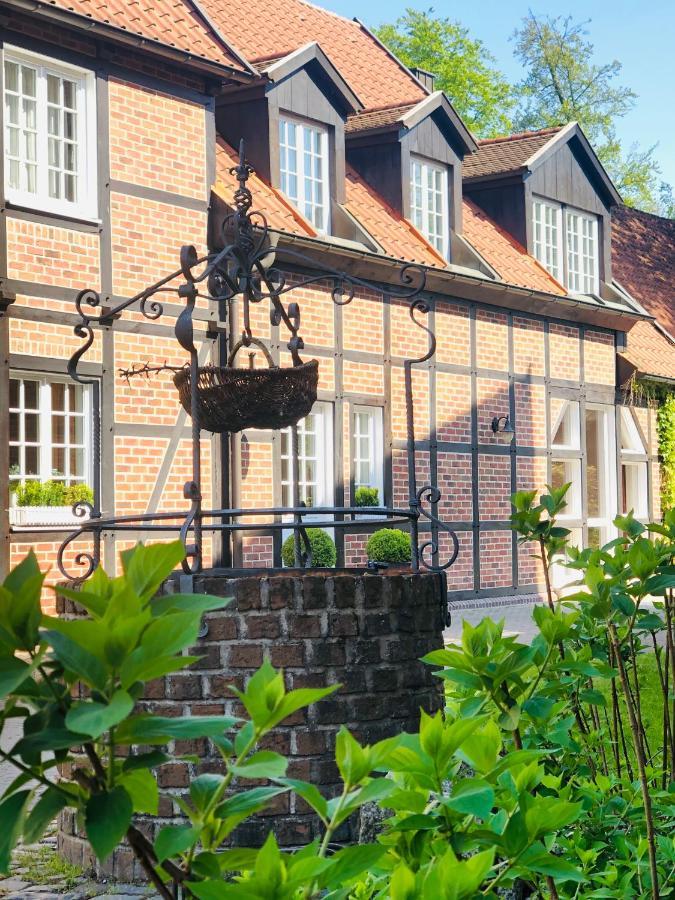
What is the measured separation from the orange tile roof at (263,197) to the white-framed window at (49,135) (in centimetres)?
147

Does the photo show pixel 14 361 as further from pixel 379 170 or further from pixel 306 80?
pixel 379 170

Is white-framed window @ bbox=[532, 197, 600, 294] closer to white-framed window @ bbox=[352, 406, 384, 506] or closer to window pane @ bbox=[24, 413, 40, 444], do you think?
white-framed window @ bbox=[352, 406, 384, 506]

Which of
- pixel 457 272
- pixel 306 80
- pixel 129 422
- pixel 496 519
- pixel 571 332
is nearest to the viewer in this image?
pixel 129 422

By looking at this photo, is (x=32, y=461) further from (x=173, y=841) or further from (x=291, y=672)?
(x=173, y=841)

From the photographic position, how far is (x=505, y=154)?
17.6 m

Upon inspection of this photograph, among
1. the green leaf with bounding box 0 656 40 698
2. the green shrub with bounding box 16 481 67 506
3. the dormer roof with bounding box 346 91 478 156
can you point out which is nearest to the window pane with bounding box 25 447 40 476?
the green shrub with bounding box 16 481 67 506

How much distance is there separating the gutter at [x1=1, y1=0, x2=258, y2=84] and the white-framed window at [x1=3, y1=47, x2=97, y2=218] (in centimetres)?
35

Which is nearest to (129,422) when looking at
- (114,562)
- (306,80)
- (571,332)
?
(114,562)

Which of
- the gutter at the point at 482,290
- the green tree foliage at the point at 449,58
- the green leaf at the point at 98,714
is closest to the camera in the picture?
the green leaf at the point at 98,714

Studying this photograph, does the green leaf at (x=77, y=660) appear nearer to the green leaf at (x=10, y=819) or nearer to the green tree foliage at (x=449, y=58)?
the green leaf at (x=10, y=819)

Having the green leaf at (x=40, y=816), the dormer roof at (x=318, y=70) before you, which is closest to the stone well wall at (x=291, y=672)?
the green leaf at (x=40, y=816)

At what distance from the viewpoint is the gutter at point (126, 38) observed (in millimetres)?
10219

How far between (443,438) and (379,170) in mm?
3255

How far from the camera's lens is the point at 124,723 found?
38.0 inches
